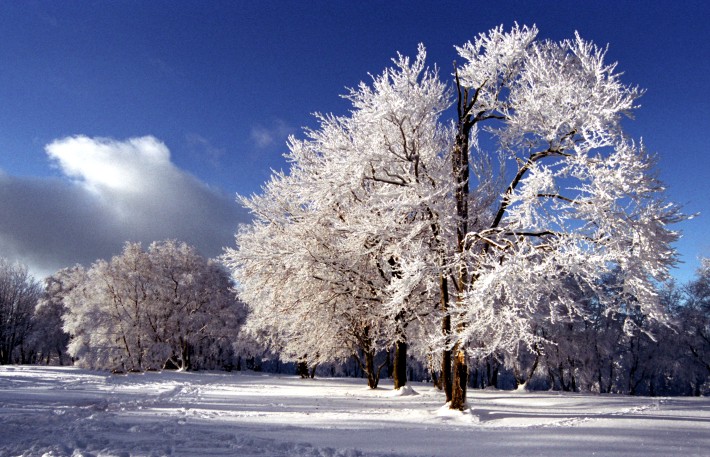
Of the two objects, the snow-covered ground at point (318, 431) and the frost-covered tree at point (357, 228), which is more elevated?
the frost-covered tree at point (357, 228)

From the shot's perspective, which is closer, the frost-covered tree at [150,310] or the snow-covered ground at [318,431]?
the snow-covered ground at [318,431]

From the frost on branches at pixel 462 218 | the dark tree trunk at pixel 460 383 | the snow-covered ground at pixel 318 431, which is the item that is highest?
the frost on branches at pixel 462 218

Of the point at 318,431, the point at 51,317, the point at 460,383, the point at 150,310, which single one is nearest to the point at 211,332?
the point at 150,310

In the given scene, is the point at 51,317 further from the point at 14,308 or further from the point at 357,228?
the point at 357,228

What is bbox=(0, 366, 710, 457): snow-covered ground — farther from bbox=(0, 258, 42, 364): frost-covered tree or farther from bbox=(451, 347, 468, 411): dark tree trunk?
bbox=(0, 258, 42, 364): frost-covered tree

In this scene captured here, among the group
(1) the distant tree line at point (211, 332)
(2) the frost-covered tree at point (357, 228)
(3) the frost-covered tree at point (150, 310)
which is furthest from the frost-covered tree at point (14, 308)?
(2) the frost-covered tree at point (357, 228)

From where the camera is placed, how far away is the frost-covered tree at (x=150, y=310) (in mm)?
39656

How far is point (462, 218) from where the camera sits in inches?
512

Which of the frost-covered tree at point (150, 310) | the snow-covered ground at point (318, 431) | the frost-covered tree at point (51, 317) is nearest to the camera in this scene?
the snow-covered ground at point (318, 431)

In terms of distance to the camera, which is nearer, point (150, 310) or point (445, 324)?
point (445, 324)

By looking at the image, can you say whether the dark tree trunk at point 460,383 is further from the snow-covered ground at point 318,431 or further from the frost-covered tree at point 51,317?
the frost-covered tree at point 51,317

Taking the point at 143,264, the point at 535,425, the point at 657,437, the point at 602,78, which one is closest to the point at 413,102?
the point at 602,78

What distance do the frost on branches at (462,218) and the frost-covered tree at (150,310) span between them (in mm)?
26479

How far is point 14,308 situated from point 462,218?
64911 mm
